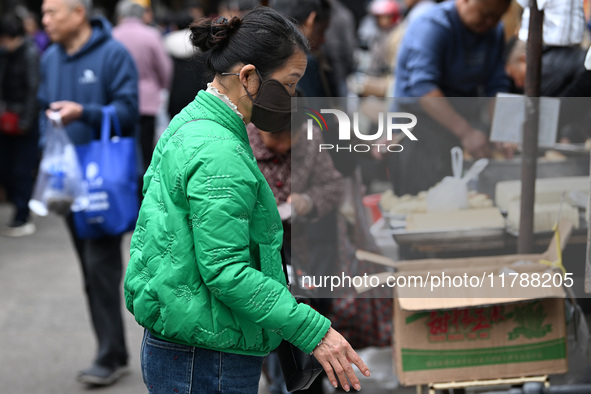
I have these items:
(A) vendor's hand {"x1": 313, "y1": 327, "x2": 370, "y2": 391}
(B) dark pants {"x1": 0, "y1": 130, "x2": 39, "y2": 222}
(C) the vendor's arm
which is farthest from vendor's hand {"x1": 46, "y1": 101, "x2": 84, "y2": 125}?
(B) dark pants {"x1": 0, "y1": 130, "x2": 39, "y2": 222}

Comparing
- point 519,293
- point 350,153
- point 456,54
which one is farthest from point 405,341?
point 456,54

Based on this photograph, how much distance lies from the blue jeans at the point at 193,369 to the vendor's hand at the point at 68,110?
6.80 feet

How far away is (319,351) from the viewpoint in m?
2.05

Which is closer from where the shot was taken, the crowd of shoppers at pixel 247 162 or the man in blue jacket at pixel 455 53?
the crowd of shoppers at pixel 247 162

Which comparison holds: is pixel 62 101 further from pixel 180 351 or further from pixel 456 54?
pixel 180 351

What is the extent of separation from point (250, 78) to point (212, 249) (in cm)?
50

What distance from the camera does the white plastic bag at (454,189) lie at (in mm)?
2801

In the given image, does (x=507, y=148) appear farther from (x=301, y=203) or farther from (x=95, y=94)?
(x=95, y=94)

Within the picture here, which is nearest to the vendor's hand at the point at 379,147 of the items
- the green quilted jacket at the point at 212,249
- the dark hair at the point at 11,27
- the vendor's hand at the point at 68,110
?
the green quilted jacket at the point at 212,249

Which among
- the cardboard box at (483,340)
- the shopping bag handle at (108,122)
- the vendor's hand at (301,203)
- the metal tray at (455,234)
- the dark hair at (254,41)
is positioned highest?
the dark hair at (254,41)

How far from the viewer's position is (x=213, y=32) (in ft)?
7.27

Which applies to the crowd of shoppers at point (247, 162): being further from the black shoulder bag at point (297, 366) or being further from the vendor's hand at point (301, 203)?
the black shoulder bag at point (297, 366)

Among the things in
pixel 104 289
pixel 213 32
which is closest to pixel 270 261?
pixel 213 32

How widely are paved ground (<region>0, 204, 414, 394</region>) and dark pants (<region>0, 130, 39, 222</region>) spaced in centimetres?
49
